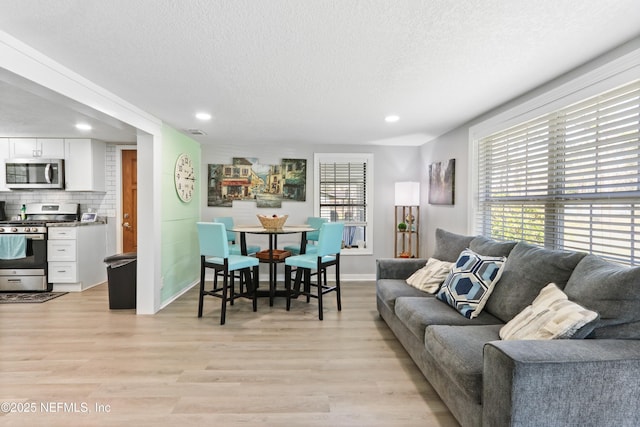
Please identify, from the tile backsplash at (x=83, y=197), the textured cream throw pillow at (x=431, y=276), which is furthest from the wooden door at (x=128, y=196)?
the textured cream throw pillow at (x=431, y=276)

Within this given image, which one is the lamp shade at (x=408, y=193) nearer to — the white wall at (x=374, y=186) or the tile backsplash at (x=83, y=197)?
the white wall at (x=374, y=186)

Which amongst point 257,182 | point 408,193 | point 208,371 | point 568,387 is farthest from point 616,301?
point 257,182

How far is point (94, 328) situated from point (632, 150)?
451 centimetres

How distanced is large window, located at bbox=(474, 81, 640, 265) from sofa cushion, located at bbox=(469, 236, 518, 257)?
335 mm

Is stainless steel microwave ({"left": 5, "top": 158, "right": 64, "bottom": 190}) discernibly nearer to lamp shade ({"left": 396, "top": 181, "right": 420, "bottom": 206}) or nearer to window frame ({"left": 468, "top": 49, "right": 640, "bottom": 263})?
lamp shade ({"left": 396, "top": 181, "right": 420, "bottom": 206})

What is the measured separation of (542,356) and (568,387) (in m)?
0.15

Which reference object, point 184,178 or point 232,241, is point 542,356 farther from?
point 184,178

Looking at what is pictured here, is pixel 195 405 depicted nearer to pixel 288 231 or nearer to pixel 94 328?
pixel 94 328

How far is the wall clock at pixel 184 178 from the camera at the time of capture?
14.2 feet

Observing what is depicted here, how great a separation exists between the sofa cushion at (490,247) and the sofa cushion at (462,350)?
68cm

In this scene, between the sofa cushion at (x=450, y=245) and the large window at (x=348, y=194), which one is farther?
the large window at (x=348, y=194)

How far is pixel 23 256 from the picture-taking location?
441 cm

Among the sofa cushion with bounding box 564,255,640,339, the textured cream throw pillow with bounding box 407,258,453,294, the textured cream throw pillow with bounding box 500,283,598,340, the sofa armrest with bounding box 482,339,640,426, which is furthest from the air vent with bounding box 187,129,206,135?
the sofa cushion with bounding box 564,255,640,339

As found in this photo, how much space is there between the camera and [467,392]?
5.26ft
